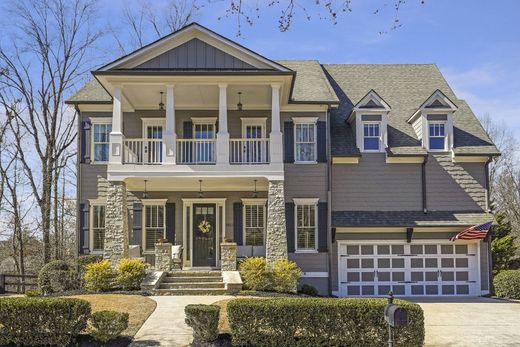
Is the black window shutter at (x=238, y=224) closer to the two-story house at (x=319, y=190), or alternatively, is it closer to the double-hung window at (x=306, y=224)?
the two-story house at (x=319, y=190)

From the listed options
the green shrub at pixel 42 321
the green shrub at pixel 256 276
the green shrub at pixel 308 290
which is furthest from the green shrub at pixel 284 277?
the green shrub at pixel 42 321

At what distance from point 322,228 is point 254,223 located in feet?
8.30

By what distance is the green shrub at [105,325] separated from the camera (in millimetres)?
11789

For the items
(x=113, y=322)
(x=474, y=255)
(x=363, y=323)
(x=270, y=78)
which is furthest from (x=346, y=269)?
(x=113, y=322)

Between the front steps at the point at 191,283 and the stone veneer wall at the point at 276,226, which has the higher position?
the stone veneer wall at the point at 276,226

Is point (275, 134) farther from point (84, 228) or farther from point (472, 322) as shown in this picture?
point (472, 322)

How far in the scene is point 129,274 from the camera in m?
17.6

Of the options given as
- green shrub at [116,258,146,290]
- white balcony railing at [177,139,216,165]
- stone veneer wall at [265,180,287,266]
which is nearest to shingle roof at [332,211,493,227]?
stone veneer wall at [265,180,287,266]

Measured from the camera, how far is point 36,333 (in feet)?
38.6

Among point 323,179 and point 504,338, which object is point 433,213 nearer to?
point 323,179

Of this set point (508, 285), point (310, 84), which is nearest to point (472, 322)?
point (508, 285)

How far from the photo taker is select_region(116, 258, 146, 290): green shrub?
17594 mm

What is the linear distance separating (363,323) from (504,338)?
4.01m

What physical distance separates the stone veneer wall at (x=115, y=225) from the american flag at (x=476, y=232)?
39.2 ft
